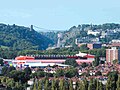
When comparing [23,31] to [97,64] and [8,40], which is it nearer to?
[8,40]

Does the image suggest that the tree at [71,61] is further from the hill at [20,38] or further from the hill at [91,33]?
the hill at [91,33]

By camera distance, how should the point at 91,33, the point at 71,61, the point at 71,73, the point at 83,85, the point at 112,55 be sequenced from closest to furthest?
the point at 83,85 < the point at 71,73 < the point at 71,61 < the point at 112,55 < the point at 91,33

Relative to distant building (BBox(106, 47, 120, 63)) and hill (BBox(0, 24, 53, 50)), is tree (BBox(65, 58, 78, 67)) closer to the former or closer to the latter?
distant building (BBox(106, 47, 120, 63))

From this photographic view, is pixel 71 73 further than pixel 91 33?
No

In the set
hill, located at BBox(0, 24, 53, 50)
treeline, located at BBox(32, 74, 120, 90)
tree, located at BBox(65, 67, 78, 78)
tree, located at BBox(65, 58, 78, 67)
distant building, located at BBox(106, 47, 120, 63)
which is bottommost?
treeline, located at BBox(32, 74, 120, 90)

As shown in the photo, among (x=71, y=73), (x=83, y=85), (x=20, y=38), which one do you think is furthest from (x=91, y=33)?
(x=83, y=85)

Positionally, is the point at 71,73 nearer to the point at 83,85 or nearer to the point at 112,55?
the point at 83,85

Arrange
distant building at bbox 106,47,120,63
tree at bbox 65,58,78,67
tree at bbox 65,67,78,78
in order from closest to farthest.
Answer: tree at bbox 65,67,78,78 → tree at bbox 65,58,78,67 → distant building at bbox 106,47,120,63

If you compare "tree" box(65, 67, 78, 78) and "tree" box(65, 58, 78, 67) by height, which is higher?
"tree" box(65, 58, 78, 67)

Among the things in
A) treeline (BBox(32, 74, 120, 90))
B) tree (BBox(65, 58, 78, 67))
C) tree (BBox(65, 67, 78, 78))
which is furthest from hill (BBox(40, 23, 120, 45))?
treeline (BBox(32, 74, 120, 90))
